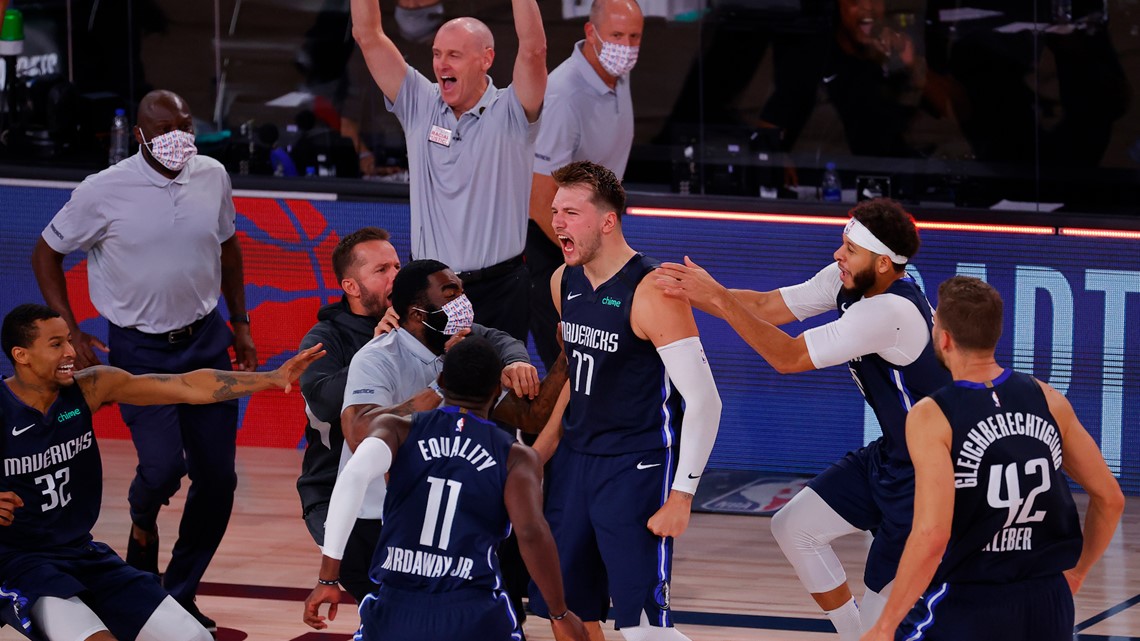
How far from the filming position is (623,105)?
764cm

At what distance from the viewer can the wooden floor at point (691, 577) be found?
623 centimetres

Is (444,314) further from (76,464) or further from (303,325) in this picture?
(303,325)

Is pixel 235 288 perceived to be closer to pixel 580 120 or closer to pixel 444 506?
pixel 580 120

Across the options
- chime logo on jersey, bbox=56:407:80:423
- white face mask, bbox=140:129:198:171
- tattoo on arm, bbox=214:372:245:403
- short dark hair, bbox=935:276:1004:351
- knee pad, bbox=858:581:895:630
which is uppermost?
white face mask, bbox=140:129:198:171

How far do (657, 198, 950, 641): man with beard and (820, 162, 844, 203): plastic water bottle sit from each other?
406 centimetres

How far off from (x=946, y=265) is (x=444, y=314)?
13.2ft

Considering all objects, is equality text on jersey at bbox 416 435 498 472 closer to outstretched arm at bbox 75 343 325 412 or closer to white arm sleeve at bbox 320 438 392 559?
white arm sleeve at bbox 320 438 392 559

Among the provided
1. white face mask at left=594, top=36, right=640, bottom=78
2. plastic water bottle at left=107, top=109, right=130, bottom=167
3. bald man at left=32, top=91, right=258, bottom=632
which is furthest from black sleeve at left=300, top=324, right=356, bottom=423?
plastic water bottle at left=107, top=109, right=130, bottom=167

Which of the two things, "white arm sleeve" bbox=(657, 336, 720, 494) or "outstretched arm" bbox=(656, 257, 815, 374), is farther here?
"outstretched arm" bbox=(656, 257, 815, 374)

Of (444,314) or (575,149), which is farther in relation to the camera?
(575,149)

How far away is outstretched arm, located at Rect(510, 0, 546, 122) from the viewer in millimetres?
5891

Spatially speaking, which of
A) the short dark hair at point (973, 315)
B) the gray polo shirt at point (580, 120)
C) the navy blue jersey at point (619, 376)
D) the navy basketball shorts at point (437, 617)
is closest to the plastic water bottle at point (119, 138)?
the gray polo shirt at point (580, 120)

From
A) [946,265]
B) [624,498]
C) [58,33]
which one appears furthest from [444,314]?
[58,33]

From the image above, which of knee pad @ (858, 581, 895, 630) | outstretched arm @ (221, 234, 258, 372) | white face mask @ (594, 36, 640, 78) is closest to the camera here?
knee pad @ (858, 581, 895, 630)
